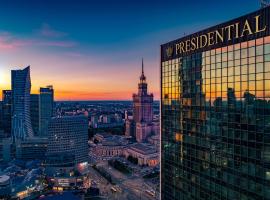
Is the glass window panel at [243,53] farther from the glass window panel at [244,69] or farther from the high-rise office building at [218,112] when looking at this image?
the glass window panel at [244,69]

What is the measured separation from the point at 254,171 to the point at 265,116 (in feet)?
31.2

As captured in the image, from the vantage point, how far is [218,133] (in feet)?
188

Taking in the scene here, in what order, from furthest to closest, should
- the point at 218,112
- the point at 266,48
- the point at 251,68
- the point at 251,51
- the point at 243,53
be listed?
the point at 218,112
the point at 243,53
the point at 251,51
the point at 251,68
the point at 266,48

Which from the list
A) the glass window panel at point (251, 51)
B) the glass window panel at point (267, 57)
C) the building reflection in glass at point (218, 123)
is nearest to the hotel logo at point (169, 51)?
the building reflection in glass at point (218, 123)

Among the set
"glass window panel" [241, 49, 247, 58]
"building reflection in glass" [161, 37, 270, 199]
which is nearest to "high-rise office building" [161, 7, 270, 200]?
"building reflection in glass" [161, 37, 270, 199]

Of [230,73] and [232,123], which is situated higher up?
[230,73]

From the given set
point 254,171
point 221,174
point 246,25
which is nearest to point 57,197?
point 221,174

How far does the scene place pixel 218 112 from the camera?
187ft

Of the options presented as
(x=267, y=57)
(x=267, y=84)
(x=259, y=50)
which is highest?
(x=259, y=50)

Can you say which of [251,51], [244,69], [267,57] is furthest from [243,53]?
[267,57]

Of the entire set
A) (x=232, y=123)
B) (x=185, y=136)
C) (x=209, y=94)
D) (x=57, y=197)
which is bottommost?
(x=57, y=197)

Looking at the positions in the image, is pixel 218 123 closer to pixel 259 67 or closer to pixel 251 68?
pixel 251 68

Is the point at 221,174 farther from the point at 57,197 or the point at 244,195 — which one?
the point at 57,197

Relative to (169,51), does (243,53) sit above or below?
below
